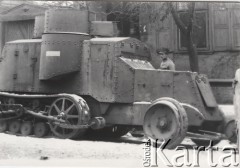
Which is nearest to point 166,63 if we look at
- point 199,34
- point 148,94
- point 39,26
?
point 148,94

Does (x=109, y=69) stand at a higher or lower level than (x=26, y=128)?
higher

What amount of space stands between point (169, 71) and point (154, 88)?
0.97 feet

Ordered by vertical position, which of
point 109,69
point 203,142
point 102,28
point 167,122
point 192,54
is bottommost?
point 203,142

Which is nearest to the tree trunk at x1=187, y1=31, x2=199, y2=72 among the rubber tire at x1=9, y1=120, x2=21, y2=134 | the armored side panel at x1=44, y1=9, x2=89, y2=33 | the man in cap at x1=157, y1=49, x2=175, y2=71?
the man in cap at x1=157, y1=49, x2=175, y2=71

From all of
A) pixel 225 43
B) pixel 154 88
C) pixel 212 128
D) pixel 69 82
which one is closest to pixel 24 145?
pixel 69 82

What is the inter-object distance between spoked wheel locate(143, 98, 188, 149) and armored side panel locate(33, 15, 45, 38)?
6.74 feet

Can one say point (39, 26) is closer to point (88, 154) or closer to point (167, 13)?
point (167, 13)

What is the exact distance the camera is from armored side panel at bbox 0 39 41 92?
277 inches

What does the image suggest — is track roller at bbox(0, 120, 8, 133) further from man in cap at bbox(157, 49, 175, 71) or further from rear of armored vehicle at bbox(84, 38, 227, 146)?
man in cap at bbox(157, 49, 175, 71)

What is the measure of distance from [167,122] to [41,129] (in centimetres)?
184

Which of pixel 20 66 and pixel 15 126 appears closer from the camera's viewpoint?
pixel 15 126

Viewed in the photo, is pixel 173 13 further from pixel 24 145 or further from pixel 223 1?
pixel 24 145

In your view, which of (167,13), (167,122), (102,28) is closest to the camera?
(167,122)

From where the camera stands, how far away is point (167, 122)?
601 cm
